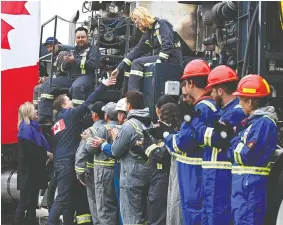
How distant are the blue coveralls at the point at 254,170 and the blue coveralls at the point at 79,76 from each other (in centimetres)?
483

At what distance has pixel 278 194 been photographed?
20.1 feet

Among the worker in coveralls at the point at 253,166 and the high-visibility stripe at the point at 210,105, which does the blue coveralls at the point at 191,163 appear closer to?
the high-visibility stripe at the point at 210,105

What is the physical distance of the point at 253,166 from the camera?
6090 mm

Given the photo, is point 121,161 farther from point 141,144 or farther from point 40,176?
point 40,176

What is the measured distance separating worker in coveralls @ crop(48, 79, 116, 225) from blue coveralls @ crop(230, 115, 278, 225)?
174 inches

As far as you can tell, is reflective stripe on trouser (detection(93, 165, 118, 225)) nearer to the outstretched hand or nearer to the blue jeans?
the blue jeans

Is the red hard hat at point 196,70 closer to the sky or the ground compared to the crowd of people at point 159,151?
closer to the sky

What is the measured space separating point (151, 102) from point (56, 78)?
307 cm

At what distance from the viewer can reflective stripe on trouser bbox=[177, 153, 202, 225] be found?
6.80m

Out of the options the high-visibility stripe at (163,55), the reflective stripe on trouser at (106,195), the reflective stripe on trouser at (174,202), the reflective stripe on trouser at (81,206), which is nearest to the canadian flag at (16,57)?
the reflective stripe on trouser at (81,206)

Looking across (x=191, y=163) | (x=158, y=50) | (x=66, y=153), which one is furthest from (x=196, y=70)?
(x=66, y=153)

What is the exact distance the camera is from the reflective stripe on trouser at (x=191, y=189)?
680 centimetres

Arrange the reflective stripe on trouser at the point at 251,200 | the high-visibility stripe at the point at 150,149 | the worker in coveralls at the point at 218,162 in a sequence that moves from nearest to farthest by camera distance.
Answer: the reflective stripe on trouser at the point at 251,200, the worker in coveralls at the point at 218,162, the high-visibility stripe at the point at 150,149

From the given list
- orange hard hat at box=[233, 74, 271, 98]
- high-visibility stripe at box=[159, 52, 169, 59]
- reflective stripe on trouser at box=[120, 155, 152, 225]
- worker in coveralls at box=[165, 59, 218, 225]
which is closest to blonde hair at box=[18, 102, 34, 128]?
high-visibility stripe at box=[159, 52, 169, 59]
